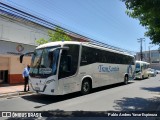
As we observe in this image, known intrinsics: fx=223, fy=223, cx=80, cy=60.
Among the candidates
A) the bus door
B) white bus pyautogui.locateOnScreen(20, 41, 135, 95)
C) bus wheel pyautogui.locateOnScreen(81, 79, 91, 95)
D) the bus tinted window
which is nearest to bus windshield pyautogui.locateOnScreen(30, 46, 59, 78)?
white bus pyautogui.locateOnScreen(20, 41, 135, 95)

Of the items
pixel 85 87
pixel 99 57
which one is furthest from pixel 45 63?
pixel 99 57

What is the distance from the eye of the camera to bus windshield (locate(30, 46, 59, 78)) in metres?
11.6

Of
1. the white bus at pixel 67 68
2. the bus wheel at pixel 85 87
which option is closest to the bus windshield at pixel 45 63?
the white bus at pixel 67 68

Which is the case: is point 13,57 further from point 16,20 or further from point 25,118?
point 25,118

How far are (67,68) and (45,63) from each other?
123 cm

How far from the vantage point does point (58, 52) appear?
11789 millimetres

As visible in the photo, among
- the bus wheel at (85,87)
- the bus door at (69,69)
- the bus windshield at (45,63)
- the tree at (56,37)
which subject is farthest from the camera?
the tree at (56,37)

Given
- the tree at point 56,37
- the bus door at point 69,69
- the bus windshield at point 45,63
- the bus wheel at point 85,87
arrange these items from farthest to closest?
the tree at point 56,37 → the bus wheel at point 85,87 → the bus door at point 69,69 → the bus windshield at point 45,63

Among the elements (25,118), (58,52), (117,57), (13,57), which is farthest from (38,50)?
(117,57)

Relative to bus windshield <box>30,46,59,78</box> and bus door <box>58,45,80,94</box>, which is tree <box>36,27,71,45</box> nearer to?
bus door <box>58,45,80,94</box>

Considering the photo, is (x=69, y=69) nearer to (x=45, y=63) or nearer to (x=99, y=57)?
(x=45, y=63)

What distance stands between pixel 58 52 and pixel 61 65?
71 centimetres

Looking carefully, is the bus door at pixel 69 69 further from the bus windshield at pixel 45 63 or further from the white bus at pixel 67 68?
the bus windshield at pixel 45 63

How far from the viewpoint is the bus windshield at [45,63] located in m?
11.6
